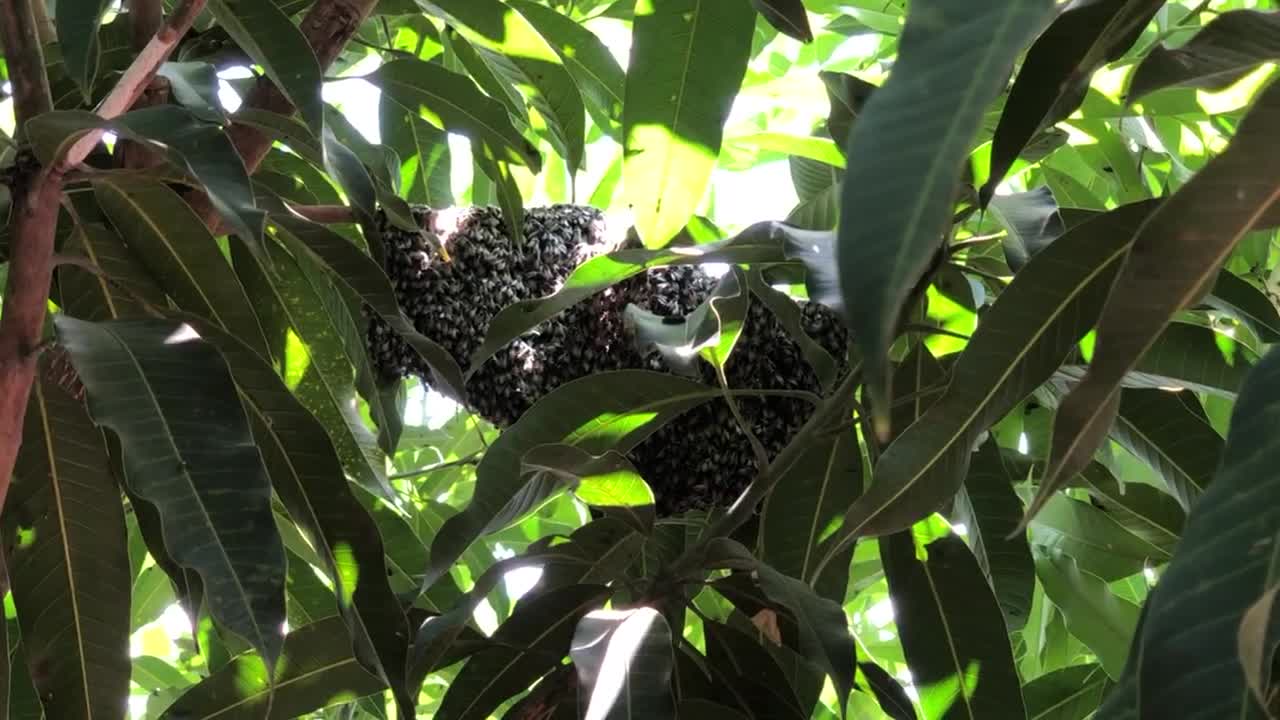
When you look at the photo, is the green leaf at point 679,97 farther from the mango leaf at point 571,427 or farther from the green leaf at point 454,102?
the green leaf at point 454,102

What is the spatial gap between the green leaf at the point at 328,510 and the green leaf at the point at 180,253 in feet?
0.27

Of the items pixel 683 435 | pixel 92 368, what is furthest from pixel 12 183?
pixel 683 435

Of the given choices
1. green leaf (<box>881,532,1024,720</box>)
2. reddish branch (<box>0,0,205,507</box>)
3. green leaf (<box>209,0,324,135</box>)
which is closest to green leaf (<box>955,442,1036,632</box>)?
green leaf (<box>881,532,1024,720</box>)

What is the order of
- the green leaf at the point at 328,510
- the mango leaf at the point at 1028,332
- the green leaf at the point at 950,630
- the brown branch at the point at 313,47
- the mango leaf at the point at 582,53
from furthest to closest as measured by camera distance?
the mango leaf at the point at 582,53
the brown branch at the point at 313,47
the green leaf at the point at 950,630
the green leaf at the point at 328,510
the mango leaf at the point at 1028,332

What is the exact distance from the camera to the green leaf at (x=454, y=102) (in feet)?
3.65

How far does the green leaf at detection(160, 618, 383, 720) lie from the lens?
88cm

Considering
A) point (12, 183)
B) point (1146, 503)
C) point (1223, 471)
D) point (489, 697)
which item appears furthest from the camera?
point (1146, 503)

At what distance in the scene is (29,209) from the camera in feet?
2.67

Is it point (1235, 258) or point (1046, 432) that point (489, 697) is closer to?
point (1046, 432)

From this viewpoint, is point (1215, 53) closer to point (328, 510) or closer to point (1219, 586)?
point (1219, 586)

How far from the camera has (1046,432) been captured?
1.20m

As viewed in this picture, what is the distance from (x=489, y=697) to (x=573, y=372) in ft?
1.01

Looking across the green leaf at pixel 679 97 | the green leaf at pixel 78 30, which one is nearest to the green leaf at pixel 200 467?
the green leaf at pixel 78 30

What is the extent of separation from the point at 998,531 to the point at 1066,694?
9.6 inches
